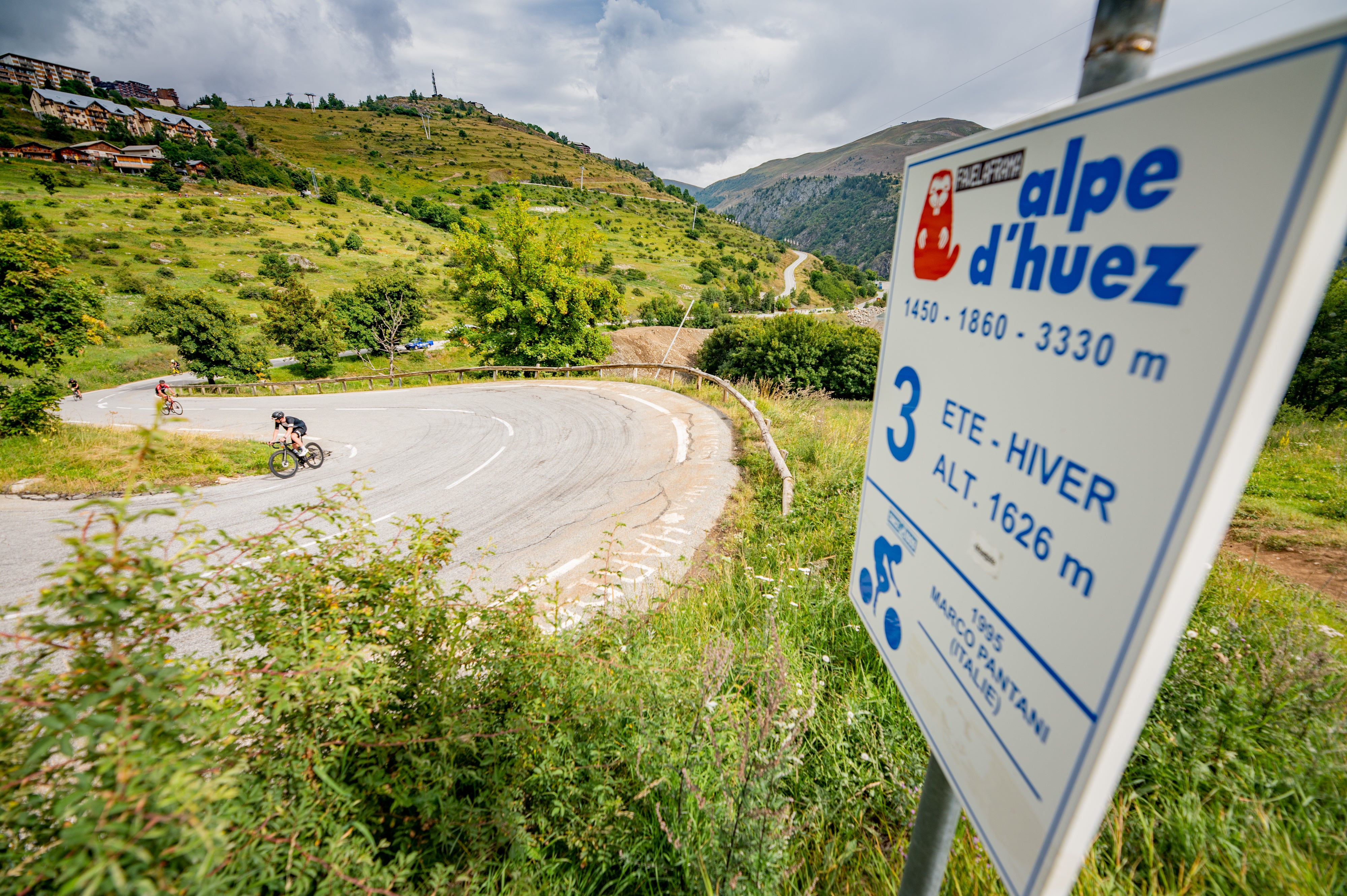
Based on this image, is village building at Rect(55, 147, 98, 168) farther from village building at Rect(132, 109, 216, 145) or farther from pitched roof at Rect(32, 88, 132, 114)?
pitched roof at Rect(32, 88, 132, 114)

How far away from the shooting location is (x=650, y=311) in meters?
51.6

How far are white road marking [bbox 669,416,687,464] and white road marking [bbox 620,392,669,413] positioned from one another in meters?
0.81

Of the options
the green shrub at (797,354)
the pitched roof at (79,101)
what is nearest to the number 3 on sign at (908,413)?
the green shrub at (797,354)

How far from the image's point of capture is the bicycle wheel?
10.8m

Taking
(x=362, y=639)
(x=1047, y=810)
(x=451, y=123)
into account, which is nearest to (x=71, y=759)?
(x=362, y=639)

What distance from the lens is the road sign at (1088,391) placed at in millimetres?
725

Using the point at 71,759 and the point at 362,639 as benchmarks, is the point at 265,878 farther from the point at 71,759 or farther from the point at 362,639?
the point at 362,639

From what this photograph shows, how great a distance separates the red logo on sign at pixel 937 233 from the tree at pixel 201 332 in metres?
40.1

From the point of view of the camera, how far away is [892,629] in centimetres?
185

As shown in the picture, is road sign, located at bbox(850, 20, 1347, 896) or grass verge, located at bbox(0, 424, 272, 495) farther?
grass verge, located at bbox(0, 424, 272, 495)

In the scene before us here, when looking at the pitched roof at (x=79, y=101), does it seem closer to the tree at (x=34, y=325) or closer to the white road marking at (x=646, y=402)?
the tree at (x=34, y=325)

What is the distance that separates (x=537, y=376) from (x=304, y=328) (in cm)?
2333

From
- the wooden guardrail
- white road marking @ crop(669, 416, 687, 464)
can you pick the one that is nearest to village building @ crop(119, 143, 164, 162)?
the wooden guardrail

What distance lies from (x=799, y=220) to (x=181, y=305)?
661 ft
